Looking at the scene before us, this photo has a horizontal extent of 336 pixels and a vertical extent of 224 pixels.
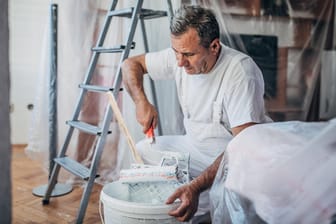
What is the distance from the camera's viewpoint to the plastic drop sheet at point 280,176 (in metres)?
0.62

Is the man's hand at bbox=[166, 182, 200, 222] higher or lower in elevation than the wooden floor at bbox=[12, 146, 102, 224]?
higher

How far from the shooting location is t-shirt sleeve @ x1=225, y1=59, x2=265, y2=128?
1192 mm

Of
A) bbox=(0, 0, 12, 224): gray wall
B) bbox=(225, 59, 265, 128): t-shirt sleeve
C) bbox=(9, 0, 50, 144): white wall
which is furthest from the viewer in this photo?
bbox=(9, 0, 50, 144): white wall

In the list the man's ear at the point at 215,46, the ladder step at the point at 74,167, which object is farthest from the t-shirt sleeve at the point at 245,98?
the ladder step at the point at 74,167

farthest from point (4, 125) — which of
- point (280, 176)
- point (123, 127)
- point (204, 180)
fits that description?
point (123, 127)

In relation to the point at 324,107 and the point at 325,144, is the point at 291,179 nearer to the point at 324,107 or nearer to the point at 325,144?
the point at 325,144

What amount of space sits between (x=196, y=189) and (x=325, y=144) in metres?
0.48

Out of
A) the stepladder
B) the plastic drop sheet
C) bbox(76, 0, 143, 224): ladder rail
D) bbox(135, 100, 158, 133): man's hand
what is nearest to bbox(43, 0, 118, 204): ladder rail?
the stepladder

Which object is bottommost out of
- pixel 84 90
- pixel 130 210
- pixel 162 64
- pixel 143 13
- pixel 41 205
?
pixel 41 205

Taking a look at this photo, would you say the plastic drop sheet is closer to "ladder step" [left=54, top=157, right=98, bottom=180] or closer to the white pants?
the white pants

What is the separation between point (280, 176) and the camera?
68 centimetres

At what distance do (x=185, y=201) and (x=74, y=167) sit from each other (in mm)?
863

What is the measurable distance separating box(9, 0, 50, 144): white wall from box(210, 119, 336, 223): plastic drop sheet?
6.96 ft

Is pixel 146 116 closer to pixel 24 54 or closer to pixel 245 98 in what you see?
pixel 245 98
